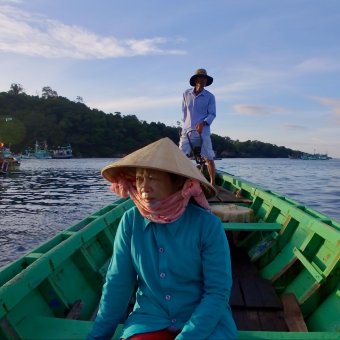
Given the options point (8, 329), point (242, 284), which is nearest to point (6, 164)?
point (242, 284)

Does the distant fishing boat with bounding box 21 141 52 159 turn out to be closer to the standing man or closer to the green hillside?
the green hillside

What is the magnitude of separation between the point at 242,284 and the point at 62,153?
81195mm

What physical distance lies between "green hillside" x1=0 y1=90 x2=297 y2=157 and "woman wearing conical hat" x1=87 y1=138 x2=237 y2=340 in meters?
77.2

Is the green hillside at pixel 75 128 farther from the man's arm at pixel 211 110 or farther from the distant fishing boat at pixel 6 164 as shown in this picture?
the man's arm at pixel 211 110

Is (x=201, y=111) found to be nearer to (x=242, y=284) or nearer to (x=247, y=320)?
(x=242, y=284)

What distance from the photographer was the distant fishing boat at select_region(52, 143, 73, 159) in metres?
80.1

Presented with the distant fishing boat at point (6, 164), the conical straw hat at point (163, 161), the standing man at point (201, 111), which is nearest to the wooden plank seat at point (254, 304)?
the conical straw hat at point (163, 161)

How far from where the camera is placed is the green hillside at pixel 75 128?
81.8m

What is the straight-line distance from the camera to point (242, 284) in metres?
3.41

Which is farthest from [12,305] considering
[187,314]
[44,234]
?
[44,234]

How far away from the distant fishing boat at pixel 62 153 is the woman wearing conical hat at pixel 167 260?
82035 mm

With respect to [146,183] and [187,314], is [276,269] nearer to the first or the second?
[187,314]

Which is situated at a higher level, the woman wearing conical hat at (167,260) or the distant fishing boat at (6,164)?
the woman wearing conical hat at (167,260)

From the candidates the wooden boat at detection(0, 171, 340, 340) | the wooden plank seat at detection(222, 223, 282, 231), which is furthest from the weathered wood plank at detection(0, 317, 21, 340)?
the wooden plank seat at detection(222, 223, 282, 231)
